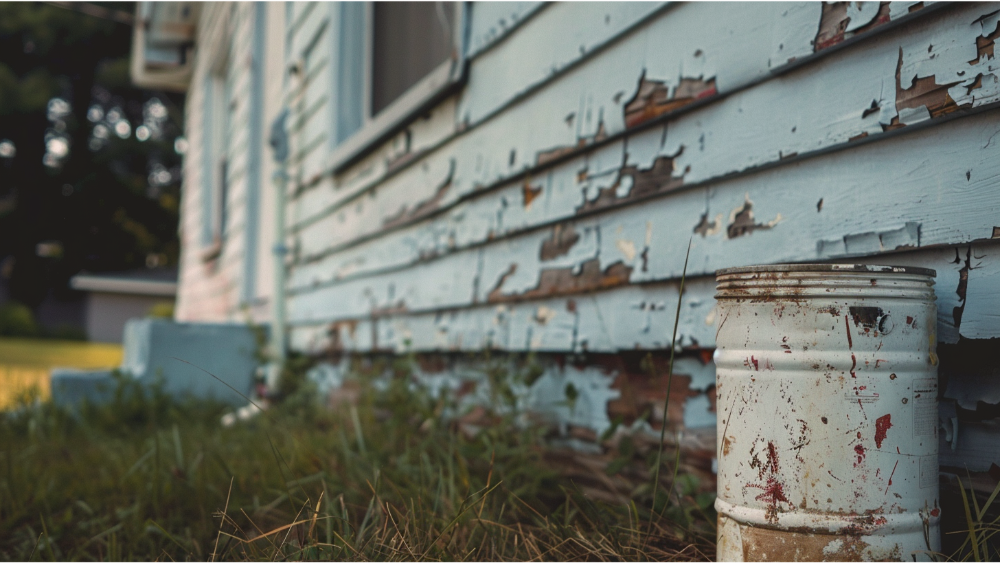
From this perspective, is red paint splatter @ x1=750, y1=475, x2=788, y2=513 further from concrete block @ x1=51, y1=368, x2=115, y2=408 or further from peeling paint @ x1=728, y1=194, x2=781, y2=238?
concrete block @ x1=51, y1=368, x2=115, y2=408

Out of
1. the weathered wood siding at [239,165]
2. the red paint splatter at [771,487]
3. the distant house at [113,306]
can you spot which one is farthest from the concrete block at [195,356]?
the distant house at [113,306]

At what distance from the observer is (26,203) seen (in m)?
21.5

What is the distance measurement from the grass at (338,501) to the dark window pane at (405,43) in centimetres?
132

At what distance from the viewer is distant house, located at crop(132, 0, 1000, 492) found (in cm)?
114

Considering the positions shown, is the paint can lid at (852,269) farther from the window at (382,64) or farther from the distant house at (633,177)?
the window at (382,64)

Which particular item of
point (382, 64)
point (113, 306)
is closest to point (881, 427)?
point (382, 64)

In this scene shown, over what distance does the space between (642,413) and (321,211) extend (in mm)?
2583

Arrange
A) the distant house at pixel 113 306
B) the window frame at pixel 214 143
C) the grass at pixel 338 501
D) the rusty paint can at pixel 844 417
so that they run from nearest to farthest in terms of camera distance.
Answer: the rusty paint can at pixel 844 417 < the grass at pixel 338 501 < the window frame at pixel 214 143 < the distant house at pixel 113 306

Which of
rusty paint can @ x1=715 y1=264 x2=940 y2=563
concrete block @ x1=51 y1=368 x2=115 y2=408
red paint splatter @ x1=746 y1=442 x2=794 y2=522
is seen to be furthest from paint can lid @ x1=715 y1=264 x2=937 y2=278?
concrete block @ x1=51 y1=368 x2=115 y2=408

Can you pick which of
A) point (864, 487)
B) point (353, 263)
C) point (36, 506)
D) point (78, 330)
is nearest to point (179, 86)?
point (353, 263)

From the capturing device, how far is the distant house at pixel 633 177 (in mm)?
1144

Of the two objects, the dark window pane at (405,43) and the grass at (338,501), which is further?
the dark window pane at (405,43)

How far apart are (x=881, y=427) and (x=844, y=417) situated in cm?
5

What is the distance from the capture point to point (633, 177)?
68.5 inches
